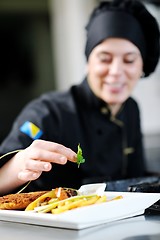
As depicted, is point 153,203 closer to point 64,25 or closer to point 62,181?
point 62,181

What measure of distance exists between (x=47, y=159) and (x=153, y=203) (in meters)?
0.24

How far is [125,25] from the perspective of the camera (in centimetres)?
181

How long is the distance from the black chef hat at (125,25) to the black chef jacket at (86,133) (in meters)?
0.20

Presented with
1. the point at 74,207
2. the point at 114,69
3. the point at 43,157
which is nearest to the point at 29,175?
the point at 43,157

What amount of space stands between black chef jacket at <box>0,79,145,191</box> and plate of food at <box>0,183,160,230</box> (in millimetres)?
555

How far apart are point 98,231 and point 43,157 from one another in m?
0.25

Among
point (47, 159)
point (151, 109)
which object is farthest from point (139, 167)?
point (151, 109)

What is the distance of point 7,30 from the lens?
5.27 meters

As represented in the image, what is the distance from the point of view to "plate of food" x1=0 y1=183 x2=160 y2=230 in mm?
928

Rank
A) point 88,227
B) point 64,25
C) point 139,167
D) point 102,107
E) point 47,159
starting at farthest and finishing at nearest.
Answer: point 64,25 → point 139,167 → point 102,107 → point 47,159 → point 88,227

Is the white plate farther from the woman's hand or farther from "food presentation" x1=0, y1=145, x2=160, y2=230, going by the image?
the woman's hand

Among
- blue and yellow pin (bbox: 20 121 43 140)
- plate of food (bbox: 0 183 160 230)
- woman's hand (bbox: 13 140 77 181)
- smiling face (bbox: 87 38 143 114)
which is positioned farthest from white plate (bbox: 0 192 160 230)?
smiling face (bbox: 87 38 143 114)

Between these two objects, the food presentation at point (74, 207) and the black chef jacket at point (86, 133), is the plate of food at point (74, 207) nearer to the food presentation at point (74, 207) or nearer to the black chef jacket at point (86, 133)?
the food presentation at point (74, 207)

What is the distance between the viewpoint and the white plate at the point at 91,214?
36.3 inches
